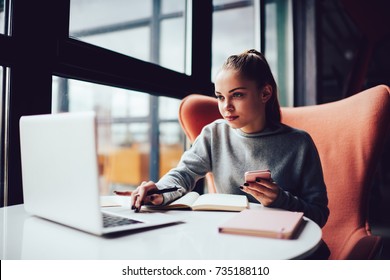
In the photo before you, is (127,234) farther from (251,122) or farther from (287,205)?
(251,122)

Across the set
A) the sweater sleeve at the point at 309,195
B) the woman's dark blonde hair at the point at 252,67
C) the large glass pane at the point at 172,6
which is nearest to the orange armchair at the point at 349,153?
the sweater sleeve at the point at 309,195

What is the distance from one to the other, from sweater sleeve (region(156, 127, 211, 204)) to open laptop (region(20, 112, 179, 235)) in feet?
0.91

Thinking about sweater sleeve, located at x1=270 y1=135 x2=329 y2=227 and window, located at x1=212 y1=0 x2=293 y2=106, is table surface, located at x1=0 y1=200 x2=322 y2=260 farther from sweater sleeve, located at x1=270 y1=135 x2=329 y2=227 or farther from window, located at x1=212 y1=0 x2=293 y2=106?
window, located at x1=212 y1=0 x2=293 y2=106

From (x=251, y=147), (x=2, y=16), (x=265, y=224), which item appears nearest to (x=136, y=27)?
(x=2, y=16)

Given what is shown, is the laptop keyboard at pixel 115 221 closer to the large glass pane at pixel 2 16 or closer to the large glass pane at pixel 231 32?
the large glass pane at pixel 2 16

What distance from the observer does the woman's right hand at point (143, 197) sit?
88cm

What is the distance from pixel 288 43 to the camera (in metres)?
2.77

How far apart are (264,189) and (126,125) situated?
6.88ft

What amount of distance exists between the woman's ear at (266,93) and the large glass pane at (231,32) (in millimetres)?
772

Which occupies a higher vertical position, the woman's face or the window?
the window

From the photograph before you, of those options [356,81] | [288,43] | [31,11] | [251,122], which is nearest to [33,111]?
[31,11]

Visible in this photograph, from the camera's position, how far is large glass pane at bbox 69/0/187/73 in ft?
4.37

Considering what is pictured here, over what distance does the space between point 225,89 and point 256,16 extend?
1.62 m

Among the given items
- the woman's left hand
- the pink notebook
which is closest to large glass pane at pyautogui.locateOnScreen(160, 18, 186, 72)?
the woman's left hand
